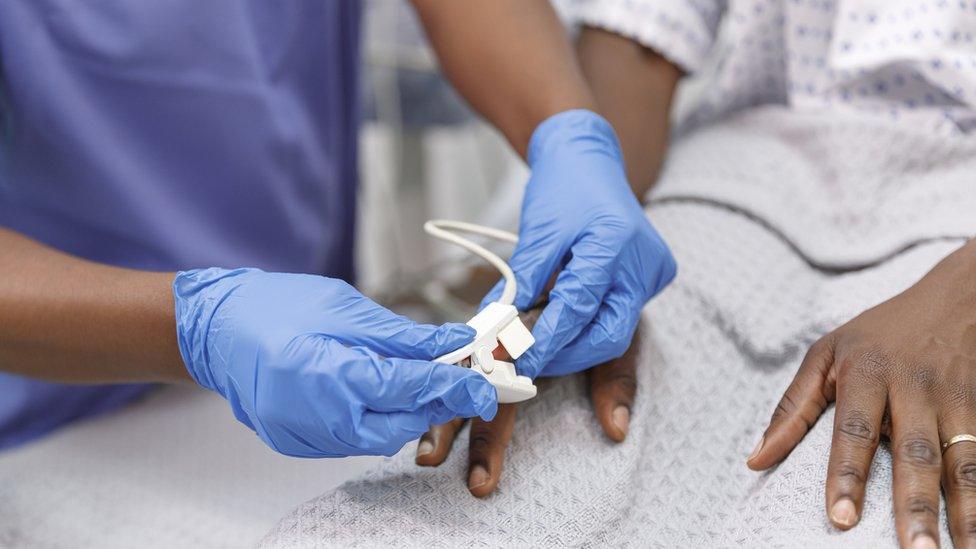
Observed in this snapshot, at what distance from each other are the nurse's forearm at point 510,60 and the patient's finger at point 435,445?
0.37m

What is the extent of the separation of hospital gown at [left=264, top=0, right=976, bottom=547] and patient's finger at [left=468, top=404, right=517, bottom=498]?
1cm

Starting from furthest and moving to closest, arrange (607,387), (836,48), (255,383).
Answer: (836,48), (607,387), (255,383)

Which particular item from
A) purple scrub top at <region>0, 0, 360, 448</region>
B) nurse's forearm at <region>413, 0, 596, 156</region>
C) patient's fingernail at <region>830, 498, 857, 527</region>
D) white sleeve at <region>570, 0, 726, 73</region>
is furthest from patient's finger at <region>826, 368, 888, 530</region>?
purple scrub top at <region>0, 0, 360, 448</region>

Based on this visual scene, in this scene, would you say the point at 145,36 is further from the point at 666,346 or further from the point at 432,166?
the point at 432,166

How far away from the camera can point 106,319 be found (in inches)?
26.3

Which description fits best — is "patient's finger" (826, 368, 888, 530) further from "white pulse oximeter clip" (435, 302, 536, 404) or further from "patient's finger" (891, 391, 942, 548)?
"white pulse oximeter clip" (435, 302, 536, 404)

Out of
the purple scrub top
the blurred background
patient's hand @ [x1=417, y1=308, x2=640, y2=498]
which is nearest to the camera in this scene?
patient's hand @ [x1=417, y1=308, x2=640, y2=498]

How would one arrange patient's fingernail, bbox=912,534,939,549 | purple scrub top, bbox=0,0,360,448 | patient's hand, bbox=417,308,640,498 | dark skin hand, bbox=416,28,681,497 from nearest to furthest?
patient's fingernail, bbox=912,534,939,549 < patient's hand, bbox=417,308,640,498 < purple scrub top, bbox=0,0,360,448 < dark skin hand, bbox=416,28,681,497

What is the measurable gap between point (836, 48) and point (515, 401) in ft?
1.85

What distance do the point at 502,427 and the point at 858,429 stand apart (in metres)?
0.25

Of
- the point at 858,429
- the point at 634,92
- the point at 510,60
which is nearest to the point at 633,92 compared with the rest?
the point at 634,92

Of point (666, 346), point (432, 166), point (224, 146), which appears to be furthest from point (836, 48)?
point (432, 166)

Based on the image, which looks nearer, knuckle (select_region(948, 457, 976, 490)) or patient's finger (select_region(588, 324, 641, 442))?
knuckle (select_region(948, 457, 976, 490))

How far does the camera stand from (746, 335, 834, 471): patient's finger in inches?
25.6
